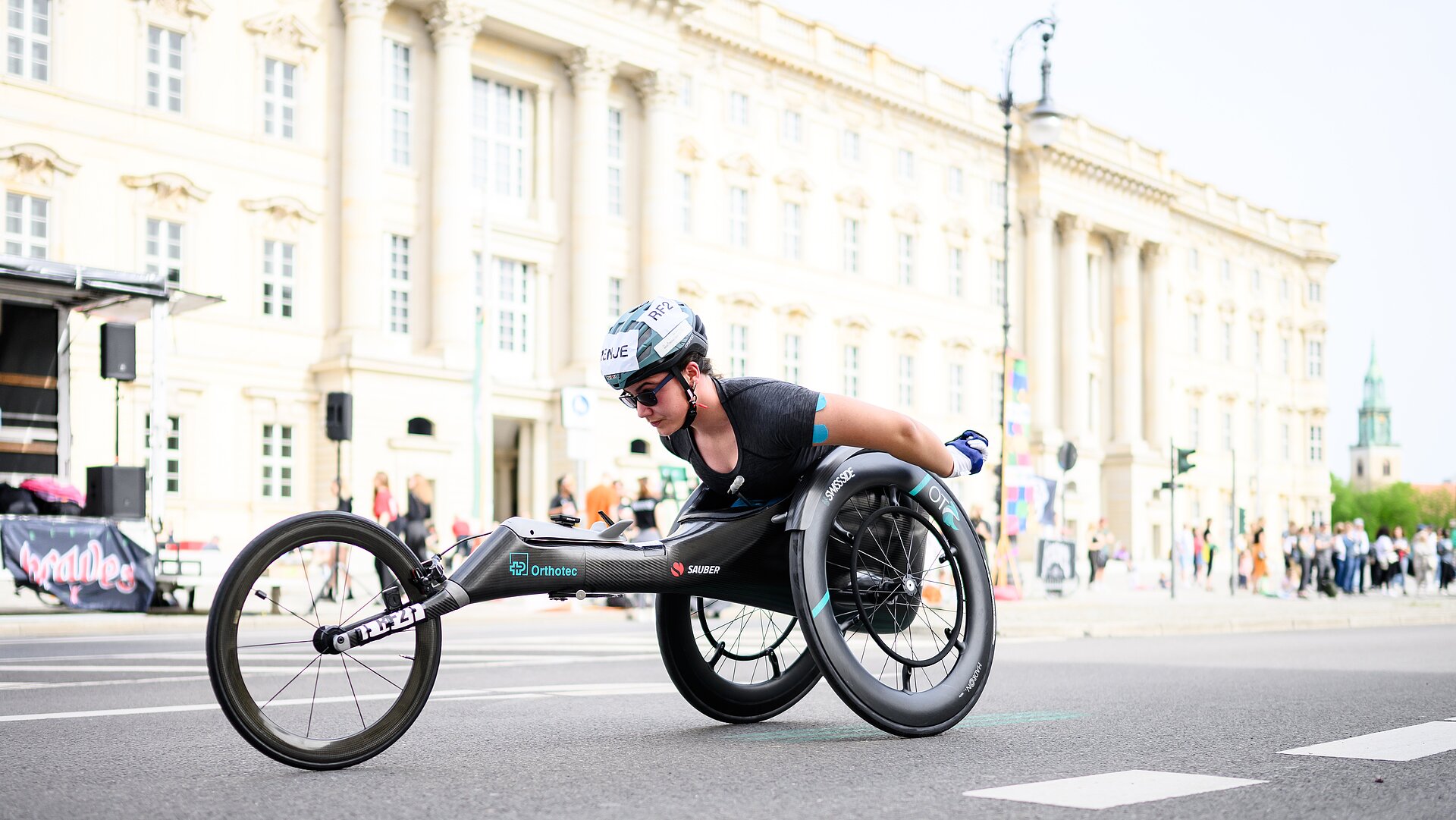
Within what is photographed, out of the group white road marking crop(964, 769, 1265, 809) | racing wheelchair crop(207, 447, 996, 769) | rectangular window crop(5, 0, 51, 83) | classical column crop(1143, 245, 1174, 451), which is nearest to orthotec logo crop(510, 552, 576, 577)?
racing wheelchair crop(207, 447, 996, 769)

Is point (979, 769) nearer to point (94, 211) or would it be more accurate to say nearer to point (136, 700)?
point (136, 700)

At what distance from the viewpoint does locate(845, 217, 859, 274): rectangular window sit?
5469 cm

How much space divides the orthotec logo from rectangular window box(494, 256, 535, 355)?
38289 mm

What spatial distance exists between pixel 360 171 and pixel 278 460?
24.9 feet

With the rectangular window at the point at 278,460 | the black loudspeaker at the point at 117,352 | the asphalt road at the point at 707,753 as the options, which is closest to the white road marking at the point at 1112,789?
the asphalt road at the point at 707,753

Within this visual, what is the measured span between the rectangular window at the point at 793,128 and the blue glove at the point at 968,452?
4714 centimetres

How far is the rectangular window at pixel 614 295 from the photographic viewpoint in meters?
44.9

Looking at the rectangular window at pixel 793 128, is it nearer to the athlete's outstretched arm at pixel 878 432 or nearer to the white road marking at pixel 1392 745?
the white road marking at pixel 1392 745

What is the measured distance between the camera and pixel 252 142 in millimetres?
37031

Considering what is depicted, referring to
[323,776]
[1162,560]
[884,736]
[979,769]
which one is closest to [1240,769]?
[979,769]

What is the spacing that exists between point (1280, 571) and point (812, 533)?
70.6 m

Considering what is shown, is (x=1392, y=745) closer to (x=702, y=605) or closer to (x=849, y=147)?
(x=702, y=605)

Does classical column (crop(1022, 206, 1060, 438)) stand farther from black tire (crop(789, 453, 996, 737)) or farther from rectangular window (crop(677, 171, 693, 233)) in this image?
black tire (crop(789, 453, 996, 737))

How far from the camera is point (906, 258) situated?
57688mm
